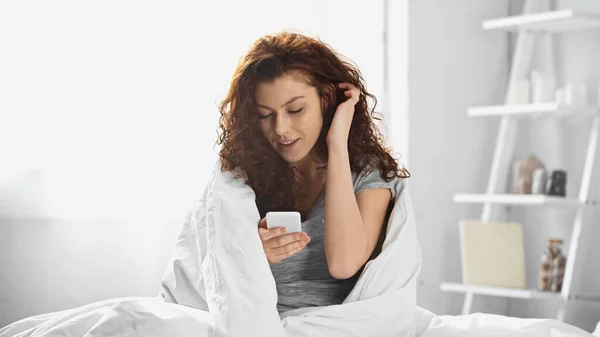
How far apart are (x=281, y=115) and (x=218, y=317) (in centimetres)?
50

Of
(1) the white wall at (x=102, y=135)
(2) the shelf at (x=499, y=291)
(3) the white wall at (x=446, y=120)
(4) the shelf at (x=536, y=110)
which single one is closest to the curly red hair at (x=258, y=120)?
(1) the white wall at (x=102, y=135)

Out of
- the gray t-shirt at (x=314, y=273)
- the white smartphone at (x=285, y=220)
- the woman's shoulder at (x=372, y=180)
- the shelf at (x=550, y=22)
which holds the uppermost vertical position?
the shelf at (x=550, y=22)

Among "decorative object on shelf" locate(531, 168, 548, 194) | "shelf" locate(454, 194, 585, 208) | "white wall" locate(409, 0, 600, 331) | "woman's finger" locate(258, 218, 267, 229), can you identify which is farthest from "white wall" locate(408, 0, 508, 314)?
"woman's finger" locate(258, 218, 267, 229)

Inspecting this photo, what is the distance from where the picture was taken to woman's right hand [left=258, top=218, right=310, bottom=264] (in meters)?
1.88

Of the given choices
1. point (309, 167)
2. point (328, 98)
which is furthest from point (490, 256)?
point (328, 98)

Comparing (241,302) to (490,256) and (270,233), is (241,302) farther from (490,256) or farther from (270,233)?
(490,256)

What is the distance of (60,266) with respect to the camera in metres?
2.97

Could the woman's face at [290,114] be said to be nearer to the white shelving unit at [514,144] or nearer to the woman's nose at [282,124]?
the woman's nose at [282,124]

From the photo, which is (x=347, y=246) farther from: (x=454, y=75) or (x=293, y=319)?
(x=454, y=75)

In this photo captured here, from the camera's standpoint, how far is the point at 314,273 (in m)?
2.06

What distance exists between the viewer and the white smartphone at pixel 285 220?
6.12 ft

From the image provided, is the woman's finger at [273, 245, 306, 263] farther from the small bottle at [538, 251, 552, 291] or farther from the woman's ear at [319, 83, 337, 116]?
the small bottle at [538, 251, 552, 291]

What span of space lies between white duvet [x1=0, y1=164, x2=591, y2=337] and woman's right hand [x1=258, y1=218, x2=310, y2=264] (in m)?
0.03

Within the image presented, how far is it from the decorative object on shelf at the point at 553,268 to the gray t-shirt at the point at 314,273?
1421mm
